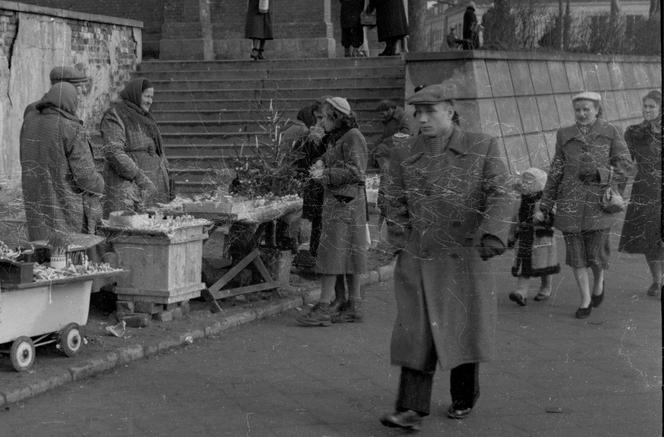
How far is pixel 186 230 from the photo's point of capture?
9.31 m

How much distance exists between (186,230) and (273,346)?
117 cm

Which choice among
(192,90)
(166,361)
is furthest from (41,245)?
(192,90)

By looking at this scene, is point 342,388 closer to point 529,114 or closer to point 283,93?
point 529,114

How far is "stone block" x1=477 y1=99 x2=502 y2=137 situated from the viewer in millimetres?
16469

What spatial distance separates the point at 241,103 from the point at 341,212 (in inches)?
383


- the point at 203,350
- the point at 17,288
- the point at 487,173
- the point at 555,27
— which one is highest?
the point at 555,27

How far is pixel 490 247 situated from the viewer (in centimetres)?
644

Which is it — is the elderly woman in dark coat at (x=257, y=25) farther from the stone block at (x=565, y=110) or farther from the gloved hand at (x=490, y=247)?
the gloved hand at (x=490, y=247)

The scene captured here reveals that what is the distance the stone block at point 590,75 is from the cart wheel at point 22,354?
1268cm

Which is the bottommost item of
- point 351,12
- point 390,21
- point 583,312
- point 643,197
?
point 583,312

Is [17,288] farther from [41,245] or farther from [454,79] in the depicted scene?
[454,79]

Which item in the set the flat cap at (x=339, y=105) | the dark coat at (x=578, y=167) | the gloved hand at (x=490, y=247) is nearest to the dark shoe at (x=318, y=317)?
the flat cap at (x=339, y=105)

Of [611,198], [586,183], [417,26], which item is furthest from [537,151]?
[417,26]

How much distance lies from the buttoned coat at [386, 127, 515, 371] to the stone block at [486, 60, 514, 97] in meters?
10.7
